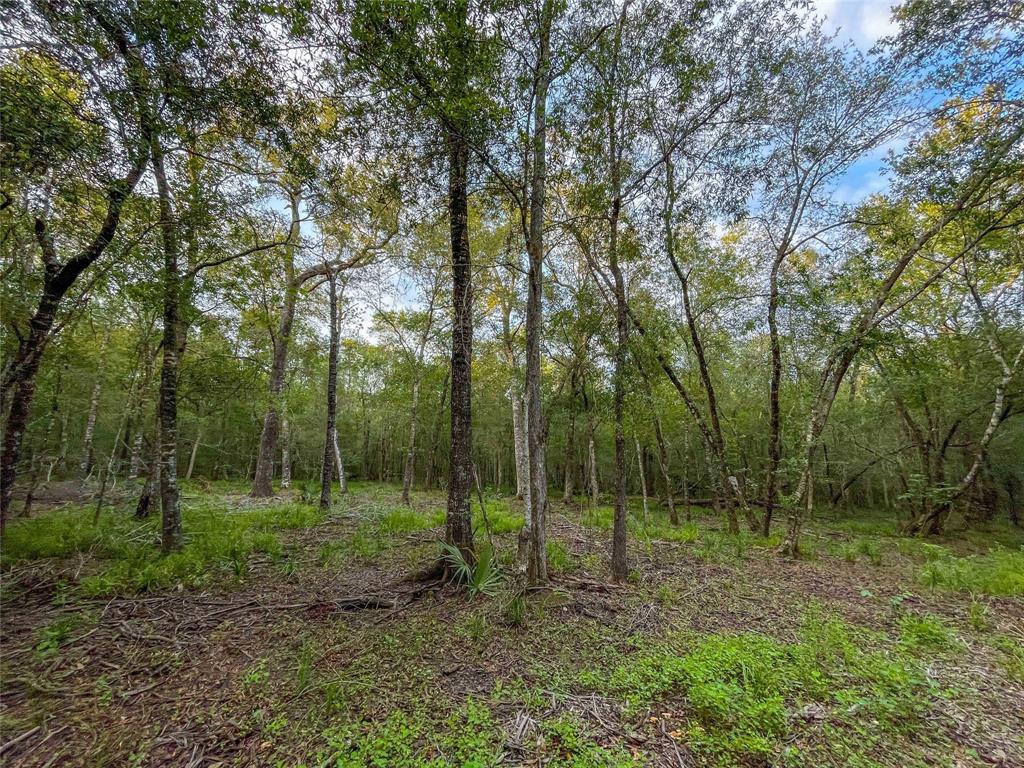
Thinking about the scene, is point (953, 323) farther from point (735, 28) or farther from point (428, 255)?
point (428, 255)

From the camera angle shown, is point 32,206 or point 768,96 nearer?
point 32,206

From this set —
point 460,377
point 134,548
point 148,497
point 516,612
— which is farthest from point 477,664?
point 148,497

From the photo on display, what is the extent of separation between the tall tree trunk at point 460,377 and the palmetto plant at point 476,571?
0.43 ft

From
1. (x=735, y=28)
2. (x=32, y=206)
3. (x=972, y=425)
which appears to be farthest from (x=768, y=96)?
(x=972, y=425)

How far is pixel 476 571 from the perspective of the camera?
4508mm

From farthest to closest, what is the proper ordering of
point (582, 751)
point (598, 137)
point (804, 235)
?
point (804, 235)
point (598, 137)
point (582, 751)

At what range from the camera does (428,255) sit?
10.7 meters

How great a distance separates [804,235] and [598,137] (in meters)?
5.53

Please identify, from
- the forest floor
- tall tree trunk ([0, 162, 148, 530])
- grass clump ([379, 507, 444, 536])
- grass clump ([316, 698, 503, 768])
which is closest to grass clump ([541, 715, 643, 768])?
the forest floor

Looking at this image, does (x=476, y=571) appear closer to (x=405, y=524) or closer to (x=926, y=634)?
(x=405, y=524)

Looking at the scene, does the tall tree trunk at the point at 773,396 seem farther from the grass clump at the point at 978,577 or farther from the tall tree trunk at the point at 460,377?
the tall tree trunk at the point at 460,377

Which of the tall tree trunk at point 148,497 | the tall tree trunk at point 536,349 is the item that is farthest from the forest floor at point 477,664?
the tall tree trunk at point 148,497

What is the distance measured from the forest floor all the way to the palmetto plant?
0.71 ft

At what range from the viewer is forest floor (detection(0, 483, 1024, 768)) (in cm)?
226
